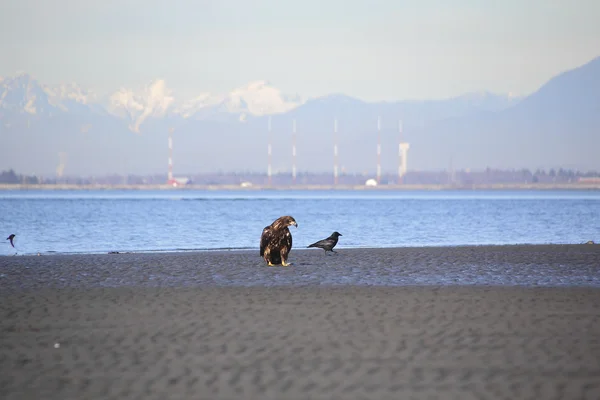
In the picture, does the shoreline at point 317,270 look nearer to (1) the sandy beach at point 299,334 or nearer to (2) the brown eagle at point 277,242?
(1) the sandy beach at point 299,334

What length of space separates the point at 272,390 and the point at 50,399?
2.56m

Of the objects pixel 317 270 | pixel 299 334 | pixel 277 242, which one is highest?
pixel 277 242

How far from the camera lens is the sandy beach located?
10.3 metres

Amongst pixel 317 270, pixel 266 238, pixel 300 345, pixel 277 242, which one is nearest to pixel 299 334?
pixel 300 345

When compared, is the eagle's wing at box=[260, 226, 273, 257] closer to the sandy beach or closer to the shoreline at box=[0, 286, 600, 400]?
the sandy beach

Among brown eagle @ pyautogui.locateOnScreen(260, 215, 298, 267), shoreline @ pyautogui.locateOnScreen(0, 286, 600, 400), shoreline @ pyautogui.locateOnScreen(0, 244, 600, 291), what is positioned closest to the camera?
shoreline @ pyautogui.locateOnScreen(0, 286, 600, 400)

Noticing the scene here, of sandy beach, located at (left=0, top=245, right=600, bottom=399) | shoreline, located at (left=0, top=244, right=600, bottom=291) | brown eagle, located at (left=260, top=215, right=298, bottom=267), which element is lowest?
shoreline, located at (left=0, top=244, right=600, bottom=291)

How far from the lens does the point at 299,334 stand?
13.6 metres

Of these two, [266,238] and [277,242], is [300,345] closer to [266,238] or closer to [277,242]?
[277,242]

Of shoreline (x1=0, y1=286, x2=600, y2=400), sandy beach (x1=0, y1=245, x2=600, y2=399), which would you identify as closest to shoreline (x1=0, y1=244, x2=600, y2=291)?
sandy beach (x1=0, y1=245, x2=600, y2=399)

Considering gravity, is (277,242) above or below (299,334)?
above

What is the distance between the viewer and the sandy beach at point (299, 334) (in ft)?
33.8

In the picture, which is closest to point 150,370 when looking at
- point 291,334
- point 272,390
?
point 272,390

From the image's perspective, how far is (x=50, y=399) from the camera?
9.79m
